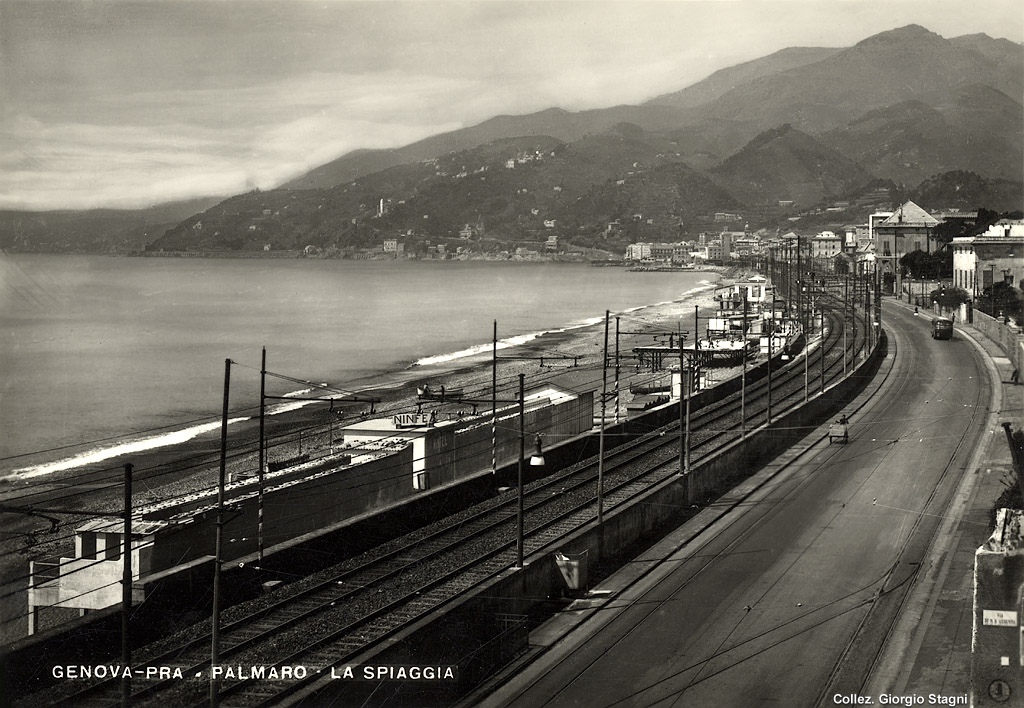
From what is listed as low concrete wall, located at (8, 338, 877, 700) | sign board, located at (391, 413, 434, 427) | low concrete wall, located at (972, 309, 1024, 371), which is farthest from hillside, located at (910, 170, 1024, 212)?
low concrete wall, located at (8, 338, 877, 700)

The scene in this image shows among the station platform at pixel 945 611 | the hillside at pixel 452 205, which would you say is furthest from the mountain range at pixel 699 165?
the station platform at pixel 945 611

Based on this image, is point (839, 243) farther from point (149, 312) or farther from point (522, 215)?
point (149, 312)

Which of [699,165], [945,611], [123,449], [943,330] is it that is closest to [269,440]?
[123,449]

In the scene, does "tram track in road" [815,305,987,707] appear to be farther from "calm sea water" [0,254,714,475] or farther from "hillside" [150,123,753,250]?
"hillside" [150,123,753,250]

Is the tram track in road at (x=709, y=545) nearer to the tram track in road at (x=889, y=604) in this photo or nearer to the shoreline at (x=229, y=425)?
the tram track in road at (x=889, y=604)

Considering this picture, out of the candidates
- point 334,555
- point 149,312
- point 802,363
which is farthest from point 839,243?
point 334,555

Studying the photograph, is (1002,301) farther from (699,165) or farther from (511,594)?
(699,165)
